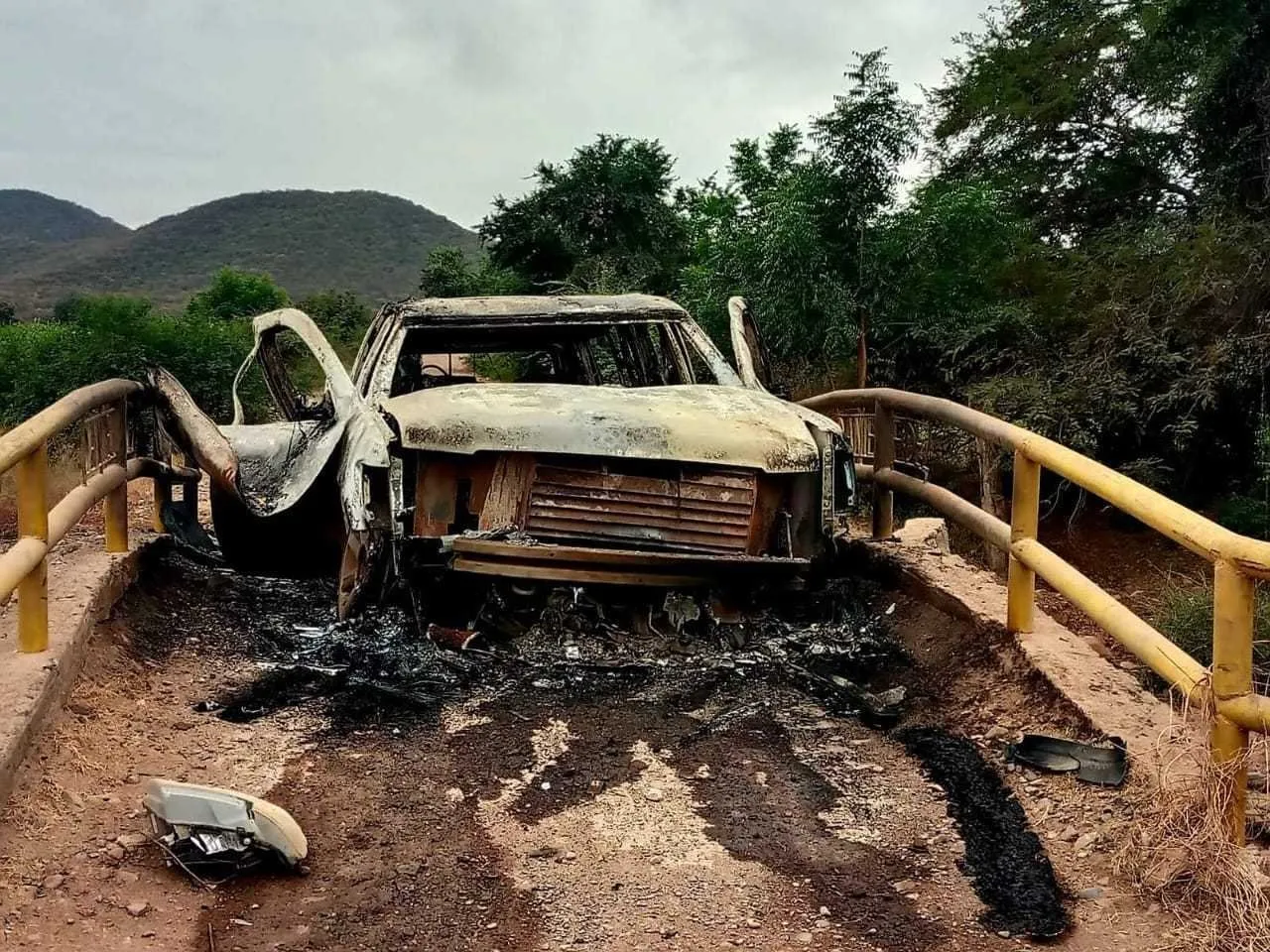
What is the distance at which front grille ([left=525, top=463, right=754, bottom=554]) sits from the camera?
467 cm

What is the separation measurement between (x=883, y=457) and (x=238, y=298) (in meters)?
38.9

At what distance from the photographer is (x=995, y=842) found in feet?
9.84

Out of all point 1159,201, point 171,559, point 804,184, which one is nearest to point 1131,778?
point 171,559

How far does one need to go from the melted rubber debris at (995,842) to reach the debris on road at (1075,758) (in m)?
0.12

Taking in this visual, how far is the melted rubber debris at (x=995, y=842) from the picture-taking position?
103 inches

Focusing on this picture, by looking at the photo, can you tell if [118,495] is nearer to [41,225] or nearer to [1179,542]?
[1179,542]

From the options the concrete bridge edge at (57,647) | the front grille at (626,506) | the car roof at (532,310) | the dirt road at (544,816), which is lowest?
the dirt road at (544,816)

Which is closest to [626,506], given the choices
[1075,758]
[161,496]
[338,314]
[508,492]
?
[508,492]

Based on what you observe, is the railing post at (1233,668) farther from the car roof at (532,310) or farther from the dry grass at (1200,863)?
the car roof at (532,310)

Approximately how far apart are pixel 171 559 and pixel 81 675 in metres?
2.25

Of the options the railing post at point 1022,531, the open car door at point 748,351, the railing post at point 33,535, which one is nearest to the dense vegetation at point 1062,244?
the open car door at point 748,351

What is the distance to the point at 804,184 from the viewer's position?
12273mm

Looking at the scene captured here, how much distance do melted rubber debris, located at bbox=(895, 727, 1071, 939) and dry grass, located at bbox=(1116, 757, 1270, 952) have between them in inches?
8.7

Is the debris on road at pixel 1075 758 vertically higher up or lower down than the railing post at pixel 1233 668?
lower down
